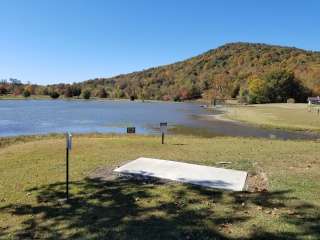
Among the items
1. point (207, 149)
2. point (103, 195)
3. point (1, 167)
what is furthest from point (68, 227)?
point (207, 149)

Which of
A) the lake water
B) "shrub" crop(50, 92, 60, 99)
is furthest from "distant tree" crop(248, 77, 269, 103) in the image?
"shrub" crop(50, 92, 60, 99)

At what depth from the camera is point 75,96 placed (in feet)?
563

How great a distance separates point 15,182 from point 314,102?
73.2 m

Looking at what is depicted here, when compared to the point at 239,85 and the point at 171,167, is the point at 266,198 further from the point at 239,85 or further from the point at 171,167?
the point at 239,85

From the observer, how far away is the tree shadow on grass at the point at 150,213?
5352mm

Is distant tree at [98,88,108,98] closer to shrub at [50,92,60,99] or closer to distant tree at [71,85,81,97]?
distant tree at [71,85,81,97]

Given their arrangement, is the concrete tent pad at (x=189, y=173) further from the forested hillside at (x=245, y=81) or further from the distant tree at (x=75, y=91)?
the distant tree at (x=75, y=91)

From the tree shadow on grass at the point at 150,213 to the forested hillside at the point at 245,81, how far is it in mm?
92871

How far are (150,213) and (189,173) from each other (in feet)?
9.42

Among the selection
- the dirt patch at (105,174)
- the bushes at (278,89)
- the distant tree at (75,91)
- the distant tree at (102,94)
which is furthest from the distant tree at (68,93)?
the dirt patch at (105,174)

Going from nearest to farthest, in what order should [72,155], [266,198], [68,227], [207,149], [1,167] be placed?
[68,227], [266,198], [1,167], [72,155], [207,149]

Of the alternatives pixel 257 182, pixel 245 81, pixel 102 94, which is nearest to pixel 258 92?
pixel 245 81

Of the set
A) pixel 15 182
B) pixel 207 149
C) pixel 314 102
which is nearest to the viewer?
pixel 15 182

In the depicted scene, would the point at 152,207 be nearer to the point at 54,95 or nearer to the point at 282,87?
the point at 282,87
